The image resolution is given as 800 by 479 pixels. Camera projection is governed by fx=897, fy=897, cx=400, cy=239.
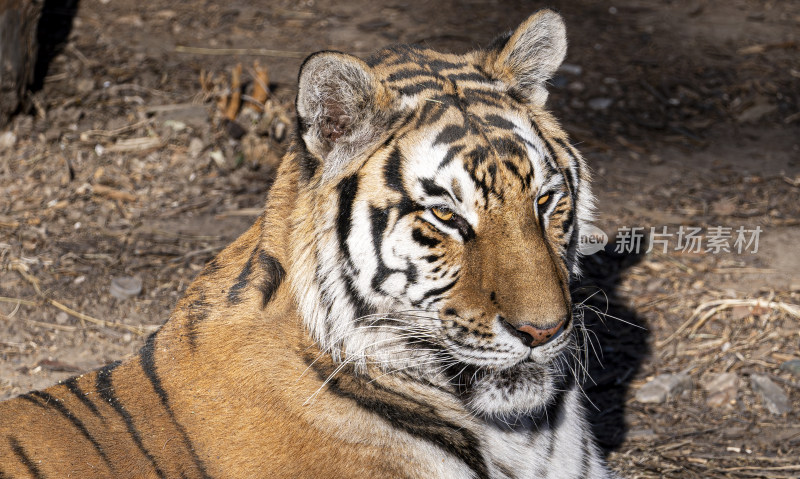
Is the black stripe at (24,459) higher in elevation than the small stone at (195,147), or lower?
higher

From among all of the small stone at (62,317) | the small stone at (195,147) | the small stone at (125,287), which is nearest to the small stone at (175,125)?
the small stone at (195,147)

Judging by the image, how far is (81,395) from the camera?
2057 millimetres

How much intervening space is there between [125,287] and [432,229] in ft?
6.79

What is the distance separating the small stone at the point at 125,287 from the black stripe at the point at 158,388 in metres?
1.50

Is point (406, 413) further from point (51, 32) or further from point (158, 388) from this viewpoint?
point (51, 32)

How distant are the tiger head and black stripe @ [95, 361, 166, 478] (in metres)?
0.44

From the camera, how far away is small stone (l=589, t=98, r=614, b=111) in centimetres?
517

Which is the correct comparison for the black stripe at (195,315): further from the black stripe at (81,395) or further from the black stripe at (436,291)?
the black stripe at (436,291)

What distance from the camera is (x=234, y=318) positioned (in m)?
2.08

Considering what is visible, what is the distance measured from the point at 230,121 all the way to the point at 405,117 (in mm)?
2865

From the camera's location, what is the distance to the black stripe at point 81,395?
2010mm

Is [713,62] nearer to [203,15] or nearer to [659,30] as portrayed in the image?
[659,30]

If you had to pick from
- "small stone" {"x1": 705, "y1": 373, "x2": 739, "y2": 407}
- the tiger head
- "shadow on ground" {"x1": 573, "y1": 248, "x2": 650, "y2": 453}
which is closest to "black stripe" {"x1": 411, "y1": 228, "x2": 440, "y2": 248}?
the tiger head

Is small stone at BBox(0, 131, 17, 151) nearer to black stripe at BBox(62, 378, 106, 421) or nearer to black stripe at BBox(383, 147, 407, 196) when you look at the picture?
black stripe at BBox(62, 378, 106, 421)
